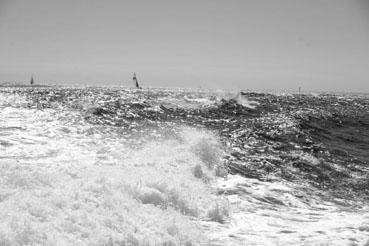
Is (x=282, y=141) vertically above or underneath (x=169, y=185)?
underneath

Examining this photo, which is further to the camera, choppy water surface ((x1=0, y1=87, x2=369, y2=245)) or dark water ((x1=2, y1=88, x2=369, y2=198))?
dark water ((x1=2, y1=88, x2=369, y2=198))

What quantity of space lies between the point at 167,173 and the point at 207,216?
2.80m

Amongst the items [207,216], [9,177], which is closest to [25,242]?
[9,177]

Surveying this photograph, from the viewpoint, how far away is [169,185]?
995cm

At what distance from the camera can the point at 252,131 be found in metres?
22.9

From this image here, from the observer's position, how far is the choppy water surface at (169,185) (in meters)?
6.98

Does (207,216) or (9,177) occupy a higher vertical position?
(9,177)

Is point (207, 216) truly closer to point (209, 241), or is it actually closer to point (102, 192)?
point (209, 241)

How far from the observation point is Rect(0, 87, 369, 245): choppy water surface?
6984mm

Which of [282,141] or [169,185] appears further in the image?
[282,141]

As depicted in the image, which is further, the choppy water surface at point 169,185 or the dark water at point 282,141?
the dark water at point 282,141

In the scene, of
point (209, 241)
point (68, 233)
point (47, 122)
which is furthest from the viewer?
point (47, 122)

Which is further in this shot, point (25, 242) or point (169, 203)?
point (169, 203)

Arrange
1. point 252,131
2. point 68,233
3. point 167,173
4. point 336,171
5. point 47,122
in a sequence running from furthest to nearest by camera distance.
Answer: point 252,131, point 47,122, point 336,171, point 167,173, point 68,233
